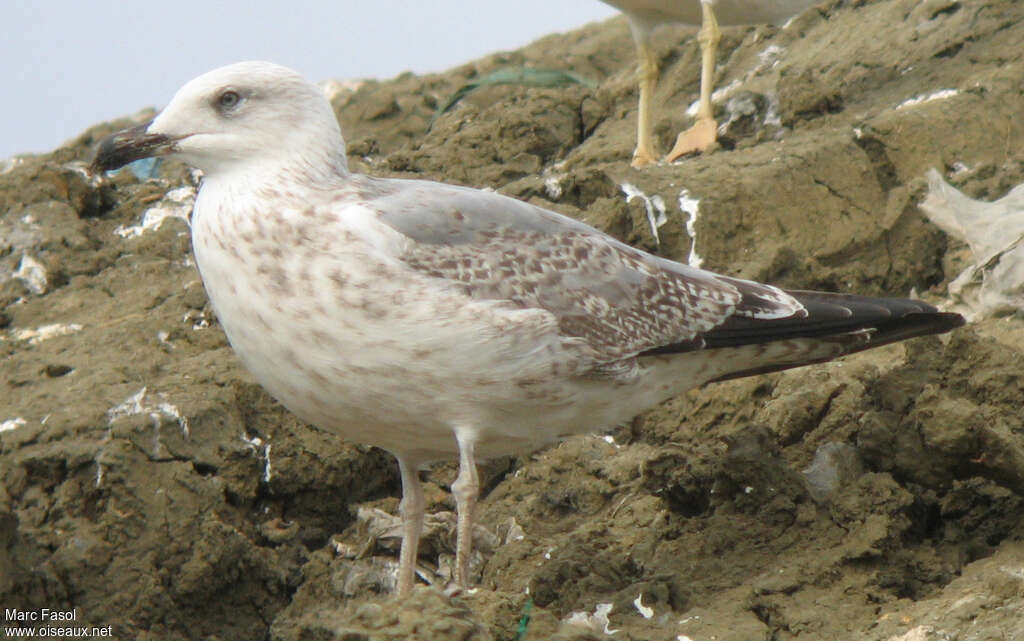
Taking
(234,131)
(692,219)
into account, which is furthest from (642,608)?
(692,219)

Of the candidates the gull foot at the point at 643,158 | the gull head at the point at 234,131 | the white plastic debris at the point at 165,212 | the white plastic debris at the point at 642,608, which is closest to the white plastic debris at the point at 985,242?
the gull foot at the point at 643,158

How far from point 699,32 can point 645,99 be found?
54 centimetres

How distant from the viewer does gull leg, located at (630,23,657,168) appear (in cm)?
861

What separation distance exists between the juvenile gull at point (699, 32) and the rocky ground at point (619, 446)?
18cm

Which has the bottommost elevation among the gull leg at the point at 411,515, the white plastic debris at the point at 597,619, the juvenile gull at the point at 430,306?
the white plastic debris at the point at 597,619

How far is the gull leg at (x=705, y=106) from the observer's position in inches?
330

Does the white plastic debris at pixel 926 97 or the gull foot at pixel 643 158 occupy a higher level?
the white plastic debris at pixel 926 97

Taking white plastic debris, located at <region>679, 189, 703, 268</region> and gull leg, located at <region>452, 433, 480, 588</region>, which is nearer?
gull leg, located at <region>452, 433, 480, 588</region>

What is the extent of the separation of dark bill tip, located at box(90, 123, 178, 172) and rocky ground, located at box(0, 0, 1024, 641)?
110cm

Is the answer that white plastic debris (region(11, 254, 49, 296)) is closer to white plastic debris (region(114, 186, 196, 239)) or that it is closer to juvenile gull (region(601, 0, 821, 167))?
white plastic debris (region(114, 186, 196, 239))

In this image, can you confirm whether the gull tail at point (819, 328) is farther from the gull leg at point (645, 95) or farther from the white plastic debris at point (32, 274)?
the white plastic debris at point (32, 274)

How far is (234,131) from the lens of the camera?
16.8 ft

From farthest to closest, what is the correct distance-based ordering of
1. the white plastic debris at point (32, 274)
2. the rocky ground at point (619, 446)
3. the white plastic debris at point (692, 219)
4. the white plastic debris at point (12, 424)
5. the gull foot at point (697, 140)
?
the gull foot at point (697, 140), the white plastic debris at point (32, 274), the white plastic debris at point (692, 219), the white plastic debris at point (12, 424), the rocky ground at point (619, 446)

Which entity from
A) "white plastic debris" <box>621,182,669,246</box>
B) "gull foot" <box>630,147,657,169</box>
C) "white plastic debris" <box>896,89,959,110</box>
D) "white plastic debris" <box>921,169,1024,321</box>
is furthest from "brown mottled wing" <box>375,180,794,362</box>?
"gull foot" <box>630,147,657,169</box>
